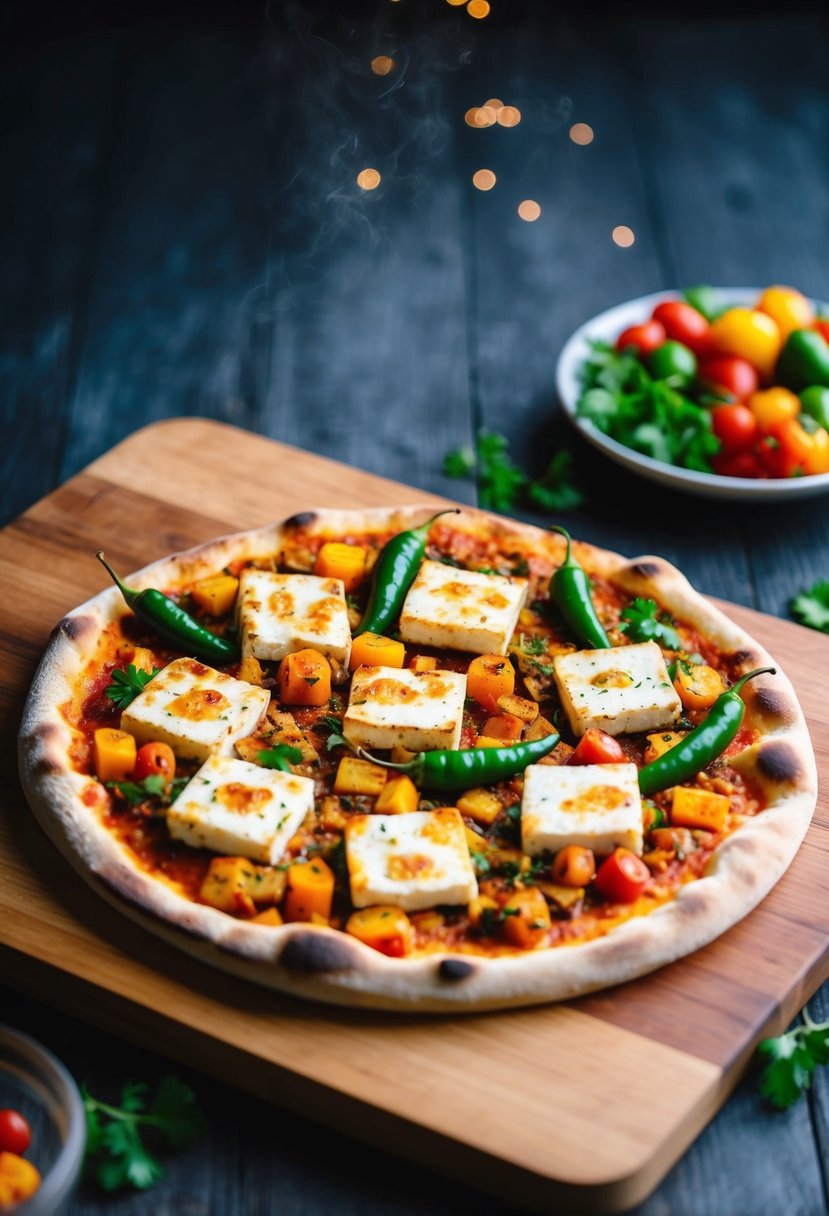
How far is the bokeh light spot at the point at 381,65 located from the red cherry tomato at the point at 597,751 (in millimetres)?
6624

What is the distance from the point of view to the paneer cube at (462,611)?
656 cm

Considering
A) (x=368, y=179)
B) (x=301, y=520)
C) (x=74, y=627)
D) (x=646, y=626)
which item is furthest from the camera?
(x=368, y=179)

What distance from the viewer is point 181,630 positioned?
6.59m

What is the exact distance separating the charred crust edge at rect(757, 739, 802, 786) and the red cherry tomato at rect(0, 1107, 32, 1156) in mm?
3198

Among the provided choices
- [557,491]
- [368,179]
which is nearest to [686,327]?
[557,491]

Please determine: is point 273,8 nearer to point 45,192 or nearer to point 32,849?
point 45,192

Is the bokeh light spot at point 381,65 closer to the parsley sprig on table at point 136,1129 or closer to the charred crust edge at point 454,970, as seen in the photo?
the charred crust edge at point 454,970

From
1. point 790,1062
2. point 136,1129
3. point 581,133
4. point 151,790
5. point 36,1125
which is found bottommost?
point 136,1129

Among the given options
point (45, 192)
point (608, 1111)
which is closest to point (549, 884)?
point (608, 1111)

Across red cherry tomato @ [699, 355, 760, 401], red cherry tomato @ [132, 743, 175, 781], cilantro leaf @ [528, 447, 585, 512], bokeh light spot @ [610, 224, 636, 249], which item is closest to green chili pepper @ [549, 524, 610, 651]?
cilantro leaf @ [528, 447, 585, 512]

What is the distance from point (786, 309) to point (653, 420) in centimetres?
145

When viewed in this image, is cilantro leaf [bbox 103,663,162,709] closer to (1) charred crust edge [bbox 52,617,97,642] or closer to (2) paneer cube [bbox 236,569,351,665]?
(1) charred crust edge [bbox 52,617,97,642]

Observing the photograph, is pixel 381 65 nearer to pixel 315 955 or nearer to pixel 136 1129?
pixel 315 955

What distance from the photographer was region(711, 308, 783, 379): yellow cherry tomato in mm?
9211
